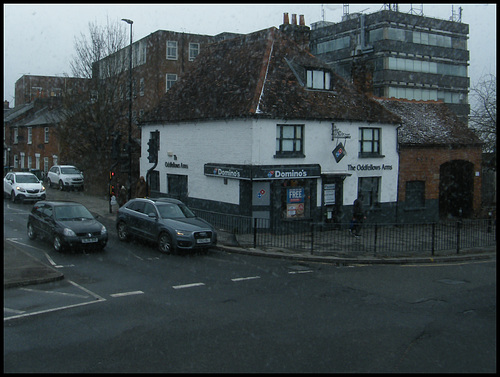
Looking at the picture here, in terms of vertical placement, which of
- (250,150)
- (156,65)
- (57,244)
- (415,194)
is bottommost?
(57,244)

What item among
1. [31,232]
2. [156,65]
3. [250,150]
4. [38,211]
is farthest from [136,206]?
[156,65]

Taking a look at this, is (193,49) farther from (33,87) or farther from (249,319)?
(249,319)

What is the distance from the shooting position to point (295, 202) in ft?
70.7

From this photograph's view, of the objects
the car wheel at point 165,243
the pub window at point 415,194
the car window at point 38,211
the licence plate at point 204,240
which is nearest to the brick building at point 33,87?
the car window at point 38,211

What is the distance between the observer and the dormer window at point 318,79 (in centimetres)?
Answer: 2306

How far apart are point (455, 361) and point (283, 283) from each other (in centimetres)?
561

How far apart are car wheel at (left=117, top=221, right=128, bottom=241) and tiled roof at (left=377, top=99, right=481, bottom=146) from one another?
13.9 metres

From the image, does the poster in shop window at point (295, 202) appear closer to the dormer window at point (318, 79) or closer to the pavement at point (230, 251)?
the pavement at point (230, 251)

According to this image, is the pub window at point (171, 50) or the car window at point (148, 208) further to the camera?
the pub window at point (171, 50)

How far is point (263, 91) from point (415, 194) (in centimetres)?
1001

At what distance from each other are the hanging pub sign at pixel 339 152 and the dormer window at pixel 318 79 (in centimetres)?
310

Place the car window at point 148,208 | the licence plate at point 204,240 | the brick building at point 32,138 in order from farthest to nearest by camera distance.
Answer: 1. the brick building at point 32,138
2. the car window at point 148,208
3. the licence plate at point 204,240

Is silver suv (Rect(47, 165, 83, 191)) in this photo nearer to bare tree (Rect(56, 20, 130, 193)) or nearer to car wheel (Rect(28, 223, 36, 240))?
bare tree (Rect(56, 20, 130, 193))

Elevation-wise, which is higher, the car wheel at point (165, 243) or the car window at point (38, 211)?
the car window at point (38, 211)
